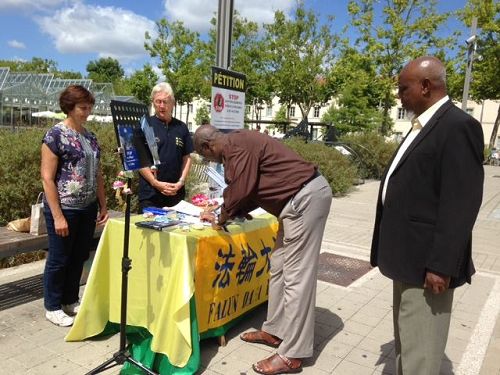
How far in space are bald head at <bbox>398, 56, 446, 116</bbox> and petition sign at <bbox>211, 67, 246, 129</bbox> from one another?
3.39 metres

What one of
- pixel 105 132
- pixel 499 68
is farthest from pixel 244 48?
pixel 105 132

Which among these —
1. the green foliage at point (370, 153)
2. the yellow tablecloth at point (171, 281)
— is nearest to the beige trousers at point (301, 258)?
the yellow tablecloth at point (171, 281)

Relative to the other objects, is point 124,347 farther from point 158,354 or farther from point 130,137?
point 130,137

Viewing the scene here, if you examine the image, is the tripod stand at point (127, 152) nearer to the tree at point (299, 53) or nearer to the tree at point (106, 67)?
the tree at point (299, 53)

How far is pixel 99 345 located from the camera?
336 centimetres

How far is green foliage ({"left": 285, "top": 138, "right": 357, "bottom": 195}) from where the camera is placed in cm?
1170

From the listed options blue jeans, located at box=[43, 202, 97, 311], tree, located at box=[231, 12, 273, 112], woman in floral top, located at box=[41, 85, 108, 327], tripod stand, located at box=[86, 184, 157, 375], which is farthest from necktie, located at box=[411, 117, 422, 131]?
tree, located at box=[231, 12, 273, 112]

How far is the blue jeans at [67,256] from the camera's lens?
3.47m

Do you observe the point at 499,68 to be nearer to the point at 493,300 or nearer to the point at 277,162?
the point at 493,300

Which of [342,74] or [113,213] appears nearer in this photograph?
[113,213]

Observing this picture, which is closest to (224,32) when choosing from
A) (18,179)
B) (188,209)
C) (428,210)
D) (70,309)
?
(188,209)

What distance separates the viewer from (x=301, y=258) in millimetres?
3094

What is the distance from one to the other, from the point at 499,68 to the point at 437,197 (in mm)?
30170

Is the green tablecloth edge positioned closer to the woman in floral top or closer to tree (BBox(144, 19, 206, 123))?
the woman in floral top
